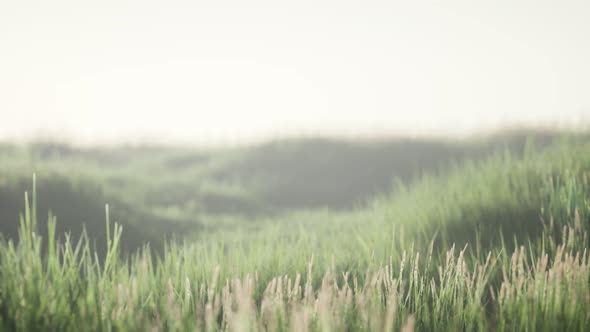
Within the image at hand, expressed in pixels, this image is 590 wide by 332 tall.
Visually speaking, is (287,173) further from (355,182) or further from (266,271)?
(266,271)

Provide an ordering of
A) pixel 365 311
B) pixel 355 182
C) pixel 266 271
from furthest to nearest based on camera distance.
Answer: pixel 355 182
pixel 266 271
pixel 365 311

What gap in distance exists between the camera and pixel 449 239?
3.59 metres

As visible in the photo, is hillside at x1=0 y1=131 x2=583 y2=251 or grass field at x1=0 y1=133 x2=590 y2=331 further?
hillside at x1=0 y1=131 x2=583 y2=251

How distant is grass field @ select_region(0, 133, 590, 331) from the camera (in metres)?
1.97

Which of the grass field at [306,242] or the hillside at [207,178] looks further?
the hillside at [207,178]

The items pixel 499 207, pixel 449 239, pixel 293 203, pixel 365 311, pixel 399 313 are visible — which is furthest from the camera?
pixel 293 203

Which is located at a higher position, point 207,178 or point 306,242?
point 306,242

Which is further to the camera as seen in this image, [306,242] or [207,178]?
[207,178]

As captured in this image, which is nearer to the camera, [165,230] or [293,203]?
[165,230]

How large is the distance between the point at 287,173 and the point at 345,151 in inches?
61.7

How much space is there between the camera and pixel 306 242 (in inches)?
137

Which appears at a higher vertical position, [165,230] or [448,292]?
[448,292]

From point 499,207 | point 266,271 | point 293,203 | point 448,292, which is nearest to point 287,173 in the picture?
point 293,203

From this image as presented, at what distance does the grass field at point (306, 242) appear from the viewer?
6.46 ft
